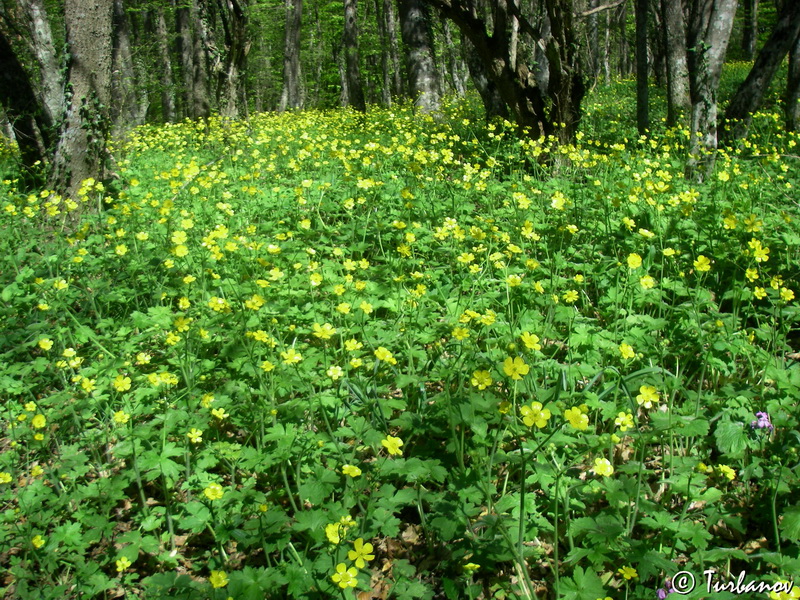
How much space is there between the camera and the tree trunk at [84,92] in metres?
4.77

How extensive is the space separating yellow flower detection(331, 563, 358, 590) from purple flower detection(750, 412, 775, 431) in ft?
5.23

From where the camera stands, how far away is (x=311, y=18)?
2719 centimetres

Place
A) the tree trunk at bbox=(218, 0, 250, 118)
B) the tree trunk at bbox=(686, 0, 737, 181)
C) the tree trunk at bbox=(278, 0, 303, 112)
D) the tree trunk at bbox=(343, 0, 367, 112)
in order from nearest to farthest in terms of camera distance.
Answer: the tree trunk at bbox=(686, 0, 737, 181), the tree trunk at bbox=(218, 0, 250, 118), the tree trunk at bbox=(343, 0, 367, 112), the tree trunk at bbox=(278, 0, 303, 112)

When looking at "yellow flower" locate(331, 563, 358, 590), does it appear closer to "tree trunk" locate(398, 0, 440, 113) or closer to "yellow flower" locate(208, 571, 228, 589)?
"yellow flower" locate(208, 571, 228, 589)

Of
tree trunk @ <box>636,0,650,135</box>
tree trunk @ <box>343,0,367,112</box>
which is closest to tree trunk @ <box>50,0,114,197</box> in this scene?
tree trunk @ <box>636,0,650,135</box>

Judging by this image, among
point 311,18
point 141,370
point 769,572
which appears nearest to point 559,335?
point 769,572

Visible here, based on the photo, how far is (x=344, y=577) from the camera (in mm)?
1542

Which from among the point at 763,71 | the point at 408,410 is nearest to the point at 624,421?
the point at 408,410

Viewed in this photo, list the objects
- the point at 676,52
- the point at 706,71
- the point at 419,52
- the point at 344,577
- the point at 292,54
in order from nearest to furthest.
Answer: the point at 344,577, the point at 706,71, the point at 419,52, the point at 676,52, the point at 292,54

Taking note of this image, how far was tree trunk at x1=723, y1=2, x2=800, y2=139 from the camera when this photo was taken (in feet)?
17.8

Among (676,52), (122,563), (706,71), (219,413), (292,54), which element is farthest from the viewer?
(292,54)

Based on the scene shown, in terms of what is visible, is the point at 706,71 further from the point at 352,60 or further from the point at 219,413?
the point at 352,60

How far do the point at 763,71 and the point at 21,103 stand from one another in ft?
25.9

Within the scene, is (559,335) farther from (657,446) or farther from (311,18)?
(311,18)
